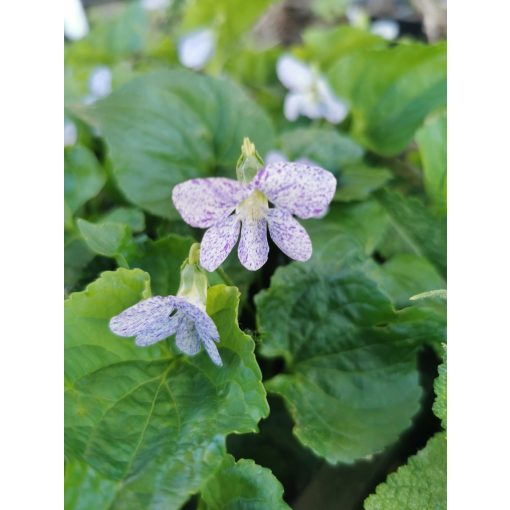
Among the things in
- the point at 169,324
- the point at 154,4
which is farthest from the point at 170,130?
the point at 154,4

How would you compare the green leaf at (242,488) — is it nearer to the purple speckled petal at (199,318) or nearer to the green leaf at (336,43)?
the purple speckled petal at (199,318)

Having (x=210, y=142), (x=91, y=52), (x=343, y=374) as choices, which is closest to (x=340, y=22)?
(x=91, y=52)

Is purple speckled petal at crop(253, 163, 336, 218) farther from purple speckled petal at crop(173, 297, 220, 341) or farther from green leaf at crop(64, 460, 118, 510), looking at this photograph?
green leaf at crop(64, 460, 118, 510)

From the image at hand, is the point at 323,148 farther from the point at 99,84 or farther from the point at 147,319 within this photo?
the point at 147,319

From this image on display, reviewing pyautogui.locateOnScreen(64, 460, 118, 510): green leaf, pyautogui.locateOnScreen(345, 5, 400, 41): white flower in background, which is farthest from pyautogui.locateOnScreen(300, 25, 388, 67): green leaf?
pyautogui.locateOnScreen(64, 460, 118, 510): green leaf

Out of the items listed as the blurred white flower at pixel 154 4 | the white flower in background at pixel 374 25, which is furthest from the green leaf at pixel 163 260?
the blurred white flower at pixel 154 4
